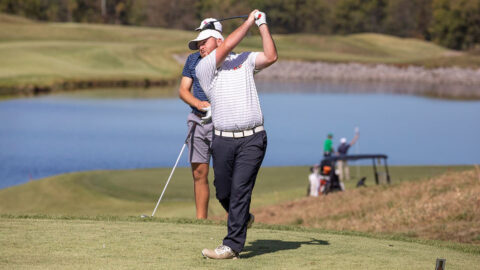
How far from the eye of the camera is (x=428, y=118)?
5556 cm

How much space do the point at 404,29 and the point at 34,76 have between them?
401ft

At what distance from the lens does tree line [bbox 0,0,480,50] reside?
149875 millimetres

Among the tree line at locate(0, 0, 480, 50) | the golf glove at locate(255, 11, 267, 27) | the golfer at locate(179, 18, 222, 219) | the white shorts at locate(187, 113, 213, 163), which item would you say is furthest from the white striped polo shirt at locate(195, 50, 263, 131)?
the tree line at locate(0, 0, 480, 50)

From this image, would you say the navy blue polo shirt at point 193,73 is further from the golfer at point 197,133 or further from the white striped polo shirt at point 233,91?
the white striped polo shirt at point 233,91

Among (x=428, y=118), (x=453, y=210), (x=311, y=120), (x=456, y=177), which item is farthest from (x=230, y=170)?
(x=428, y=118)

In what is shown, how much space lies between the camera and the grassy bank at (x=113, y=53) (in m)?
76.0

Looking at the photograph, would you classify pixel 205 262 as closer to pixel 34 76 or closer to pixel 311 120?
pixel 311 120

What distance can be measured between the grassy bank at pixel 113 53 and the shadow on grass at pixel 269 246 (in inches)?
2255

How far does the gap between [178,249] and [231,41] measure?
1872 millimetres

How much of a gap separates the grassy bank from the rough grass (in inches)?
1937

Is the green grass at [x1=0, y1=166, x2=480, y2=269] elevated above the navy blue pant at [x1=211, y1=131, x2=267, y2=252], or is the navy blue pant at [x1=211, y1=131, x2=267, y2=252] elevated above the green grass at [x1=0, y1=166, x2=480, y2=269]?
the navy blue pant at [x1=211, y1=131, x2=267, y2=252]

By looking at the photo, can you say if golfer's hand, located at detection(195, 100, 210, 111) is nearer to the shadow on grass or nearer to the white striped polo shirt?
the white striped polo shirt

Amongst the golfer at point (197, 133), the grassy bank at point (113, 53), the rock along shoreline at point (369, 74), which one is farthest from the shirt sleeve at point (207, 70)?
the rock along shoreline at point (369, 74)

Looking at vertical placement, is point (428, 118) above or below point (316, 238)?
below
